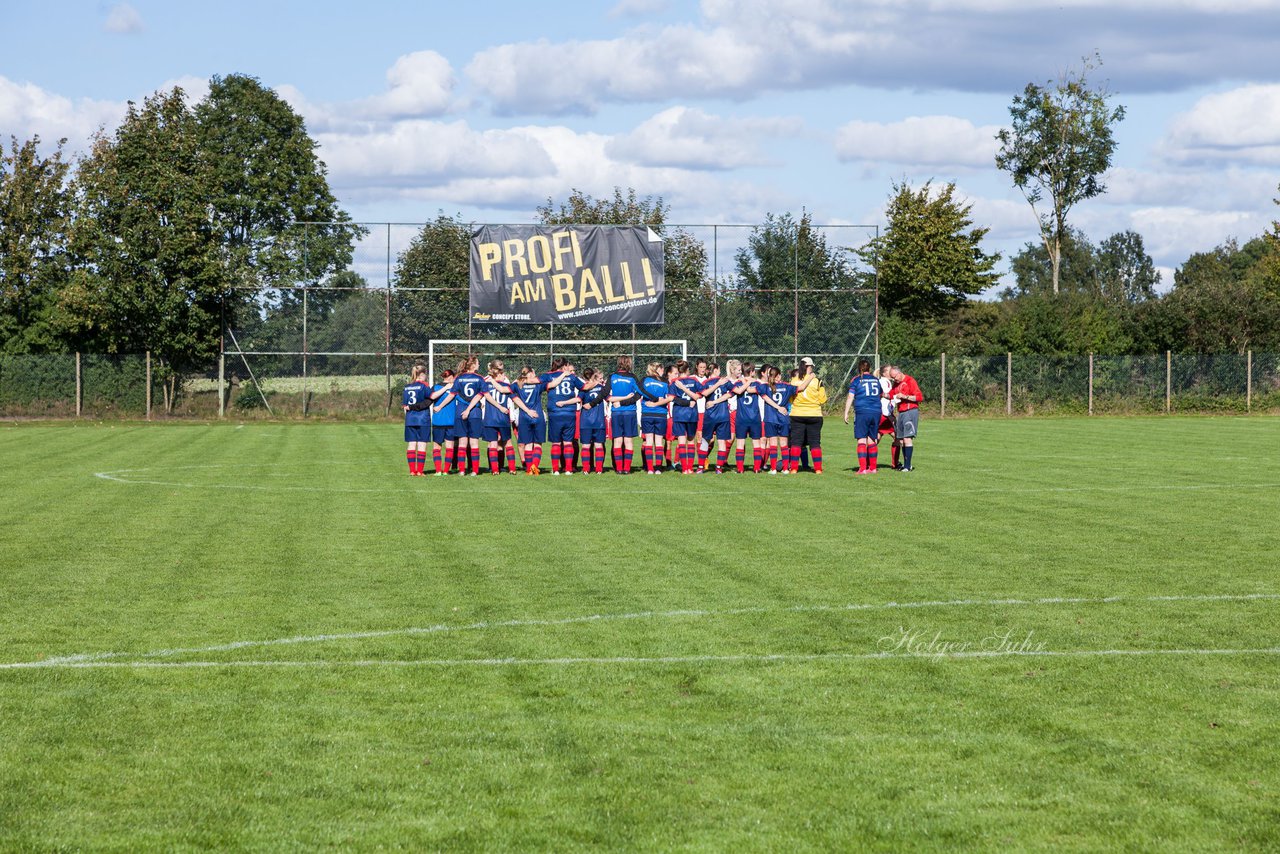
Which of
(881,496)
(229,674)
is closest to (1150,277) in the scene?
(881,496)

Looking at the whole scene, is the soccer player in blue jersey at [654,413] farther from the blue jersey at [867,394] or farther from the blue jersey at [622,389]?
the blue jersey at [867,394]

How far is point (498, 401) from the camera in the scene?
72.1 feet

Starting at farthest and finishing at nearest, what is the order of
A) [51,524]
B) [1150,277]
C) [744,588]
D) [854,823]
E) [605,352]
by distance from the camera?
[1150,277], [605,352], [51,524], [744,588], [854,823]

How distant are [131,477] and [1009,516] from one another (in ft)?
43.6

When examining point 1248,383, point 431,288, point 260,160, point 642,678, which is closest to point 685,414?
point 642,678

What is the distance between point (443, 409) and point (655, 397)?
3.34 metres

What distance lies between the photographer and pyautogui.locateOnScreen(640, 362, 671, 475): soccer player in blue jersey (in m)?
22.4

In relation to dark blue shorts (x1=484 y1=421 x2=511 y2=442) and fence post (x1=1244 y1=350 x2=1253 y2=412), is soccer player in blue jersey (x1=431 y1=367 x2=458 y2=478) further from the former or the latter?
fence post (x1=1244 y1=350 x2=1253 y2=412)

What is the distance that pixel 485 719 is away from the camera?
7.27 metres

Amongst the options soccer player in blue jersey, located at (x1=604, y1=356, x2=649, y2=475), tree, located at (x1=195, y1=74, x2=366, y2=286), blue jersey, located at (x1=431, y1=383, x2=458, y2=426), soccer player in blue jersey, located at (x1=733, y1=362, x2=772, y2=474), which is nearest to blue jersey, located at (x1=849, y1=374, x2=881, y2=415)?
soccer player in blue jersey, located at (x1=733, y1=362, x2=772, y2=474)

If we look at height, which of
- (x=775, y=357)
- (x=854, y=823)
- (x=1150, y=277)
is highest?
(x=1150, y=277)

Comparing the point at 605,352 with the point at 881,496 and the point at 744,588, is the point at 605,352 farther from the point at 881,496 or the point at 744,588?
the point at 744,588

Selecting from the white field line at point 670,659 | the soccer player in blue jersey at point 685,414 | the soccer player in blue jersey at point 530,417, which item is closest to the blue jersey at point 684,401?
the soccer player in blue jersey at point 685,414

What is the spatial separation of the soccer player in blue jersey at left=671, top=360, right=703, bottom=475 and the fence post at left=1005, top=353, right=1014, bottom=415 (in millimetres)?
25743
